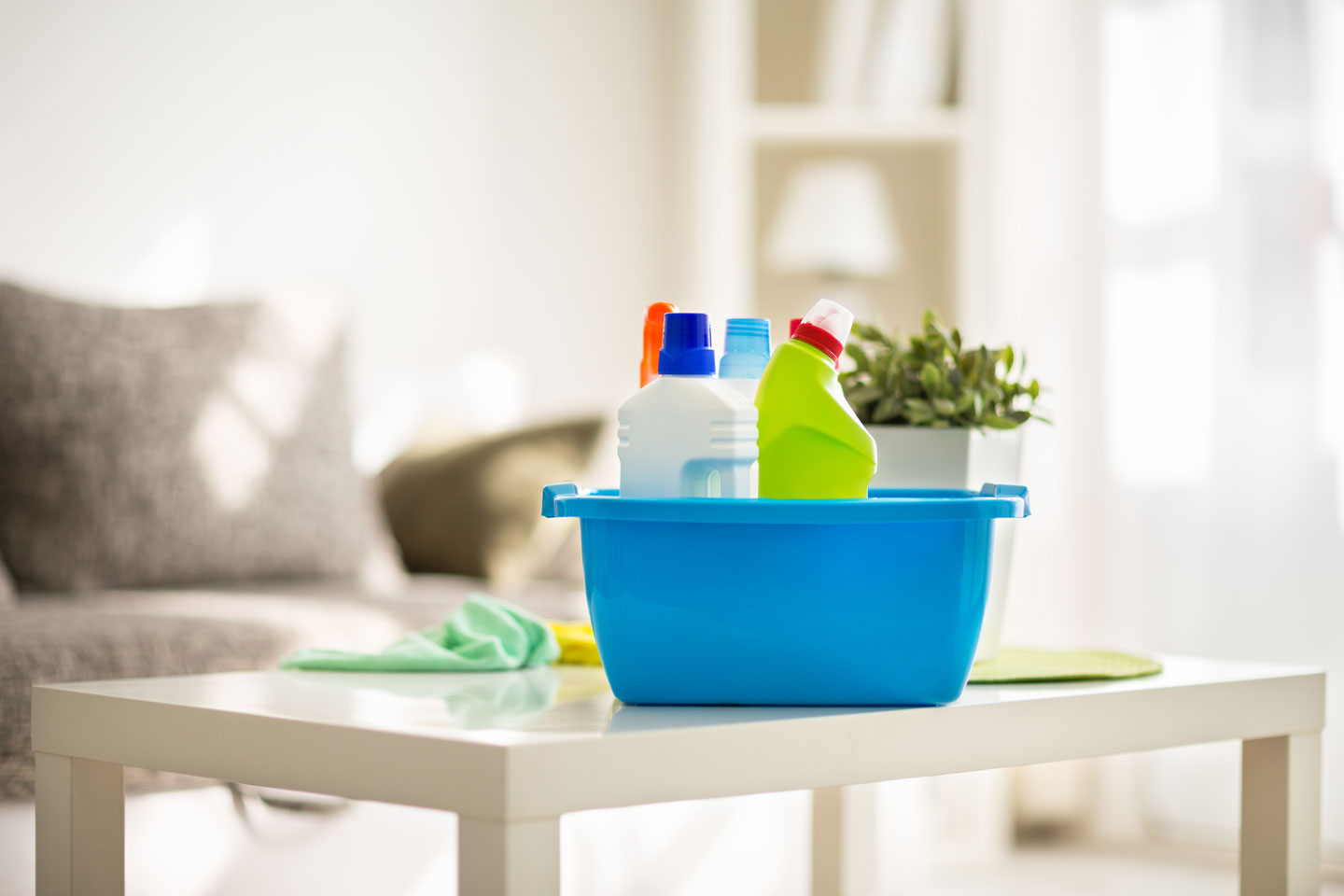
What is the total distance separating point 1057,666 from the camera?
3.06ft

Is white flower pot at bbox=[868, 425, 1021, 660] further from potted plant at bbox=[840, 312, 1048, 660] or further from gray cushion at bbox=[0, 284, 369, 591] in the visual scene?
gray cushion at bbox=[0, 284, 369, 591]

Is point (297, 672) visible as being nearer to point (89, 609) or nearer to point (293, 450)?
point (89, 609)

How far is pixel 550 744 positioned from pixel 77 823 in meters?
0.35

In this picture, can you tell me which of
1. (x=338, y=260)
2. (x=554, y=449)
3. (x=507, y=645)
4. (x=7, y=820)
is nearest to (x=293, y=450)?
(x=554, y=449)

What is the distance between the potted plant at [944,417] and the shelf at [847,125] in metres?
1.78

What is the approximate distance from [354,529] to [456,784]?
1544 millimetres

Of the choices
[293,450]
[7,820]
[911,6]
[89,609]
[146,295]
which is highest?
[911,6]

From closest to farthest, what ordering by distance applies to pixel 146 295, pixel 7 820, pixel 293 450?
pixel 7 820 → pixel 293 450 → pixel 146 295

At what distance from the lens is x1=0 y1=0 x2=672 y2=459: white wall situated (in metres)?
2.19

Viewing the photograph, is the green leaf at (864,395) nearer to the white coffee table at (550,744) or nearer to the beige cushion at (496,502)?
the white coffee table at (550,744)

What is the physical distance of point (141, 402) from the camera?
1.85m

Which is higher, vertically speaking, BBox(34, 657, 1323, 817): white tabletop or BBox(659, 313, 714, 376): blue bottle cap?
BBox(659, 313, 714, 376): blue bottle cap

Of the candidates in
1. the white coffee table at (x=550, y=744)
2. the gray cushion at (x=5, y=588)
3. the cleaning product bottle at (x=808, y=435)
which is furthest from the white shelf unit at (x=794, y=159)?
the cleaning product bottle at (x=808, y=435)

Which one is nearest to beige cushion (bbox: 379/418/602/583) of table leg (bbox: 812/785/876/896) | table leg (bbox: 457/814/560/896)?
table leg (bbox: 812/785/876/896)
